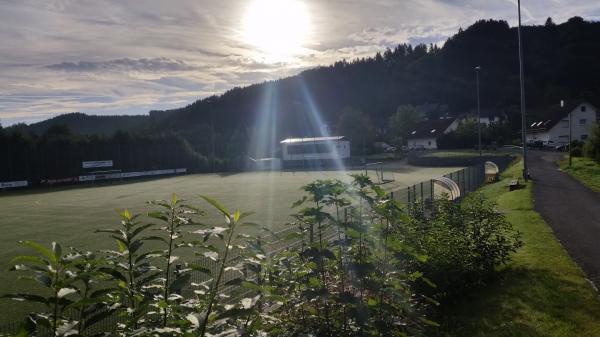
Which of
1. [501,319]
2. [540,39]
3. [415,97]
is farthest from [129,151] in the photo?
[540,39]

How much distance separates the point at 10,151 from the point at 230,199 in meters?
→ 43.2

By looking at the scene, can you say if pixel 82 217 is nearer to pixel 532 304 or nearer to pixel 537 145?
pixel 532 304

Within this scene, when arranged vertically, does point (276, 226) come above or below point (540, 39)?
below

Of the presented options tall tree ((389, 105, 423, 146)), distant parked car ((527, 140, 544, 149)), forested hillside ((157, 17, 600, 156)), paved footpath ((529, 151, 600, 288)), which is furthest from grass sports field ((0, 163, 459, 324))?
forested hillside ((157, 17, 600, 156))

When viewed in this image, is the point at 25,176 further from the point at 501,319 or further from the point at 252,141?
the point at 501,319

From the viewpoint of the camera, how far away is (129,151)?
74.7 meters

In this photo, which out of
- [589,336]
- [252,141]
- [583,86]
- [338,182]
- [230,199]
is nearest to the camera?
[338,182]

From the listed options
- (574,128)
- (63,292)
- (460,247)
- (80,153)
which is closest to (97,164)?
(80,153)

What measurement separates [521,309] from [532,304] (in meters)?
0.32

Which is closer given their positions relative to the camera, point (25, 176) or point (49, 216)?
point (49, 216)

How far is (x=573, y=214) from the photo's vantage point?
1903 centimetres

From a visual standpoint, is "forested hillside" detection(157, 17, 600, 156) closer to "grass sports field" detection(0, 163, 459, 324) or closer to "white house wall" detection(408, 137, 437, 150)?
"white house wall" detection(408, 137, 437, 150)

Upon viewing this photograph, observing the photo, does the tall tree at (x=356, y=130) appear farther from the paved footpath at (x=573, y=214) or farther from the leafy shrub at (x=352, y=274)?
the leafy shrub at (x=352, y=274)

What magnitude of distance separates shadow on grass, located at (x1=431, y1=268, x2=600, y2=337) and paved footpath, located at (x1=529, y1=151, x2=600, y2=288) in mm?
971
